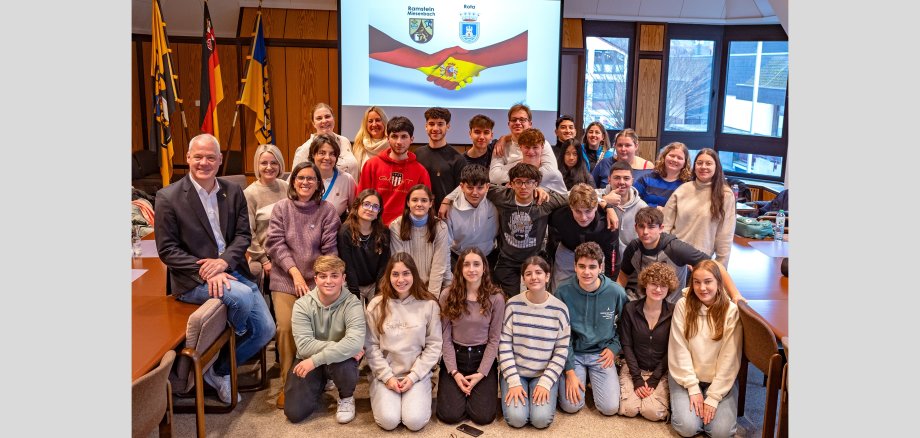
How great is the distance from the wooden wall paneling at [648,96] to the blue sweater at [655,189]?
13.9ft

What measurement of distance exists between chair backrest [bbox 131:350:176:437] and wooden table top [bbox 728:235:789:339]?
2569mm

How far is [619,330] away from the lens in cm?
373

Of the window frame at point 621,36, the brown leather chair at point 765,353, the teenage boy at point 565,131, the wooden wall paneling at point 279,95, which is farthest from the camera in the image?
the window frame at point 621,36

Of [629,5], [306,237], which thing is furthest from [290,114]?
[306,237]

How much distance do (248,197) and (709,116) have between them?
655cm

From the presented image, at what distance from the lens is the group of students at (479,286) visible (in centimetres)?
343

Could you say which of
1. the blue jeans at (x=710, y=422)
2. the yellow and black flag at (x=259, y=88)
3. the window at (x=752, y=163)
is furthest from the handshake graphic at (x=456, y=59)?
the blue jeans at (x=710, y=422)

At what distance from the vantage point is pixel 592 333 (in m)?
3.70

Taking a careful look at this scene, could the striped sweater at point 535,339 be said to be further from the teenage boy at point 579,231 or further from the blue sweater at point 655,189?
the blue sweater at point 655,189

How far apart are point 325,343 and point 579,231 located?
5.13 ft

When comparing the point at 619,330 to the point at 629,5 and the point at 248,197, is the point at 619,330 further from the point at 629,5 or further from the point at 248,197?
the point at 629,5

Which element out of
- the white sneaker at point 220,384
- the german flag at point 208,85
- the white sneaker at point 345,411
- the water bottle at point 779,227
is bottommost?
the white sneaker at point 345,411

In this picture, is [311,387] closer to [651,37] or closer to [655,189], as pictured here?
[655,189]

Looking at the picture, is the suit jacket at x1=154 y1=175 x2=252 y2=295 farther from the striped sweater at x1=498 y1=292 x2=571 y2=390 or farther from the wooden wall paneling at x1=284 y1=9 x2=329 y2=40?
the wooden wall paneling at x1=284 y1=9 x2=329 y2=40
